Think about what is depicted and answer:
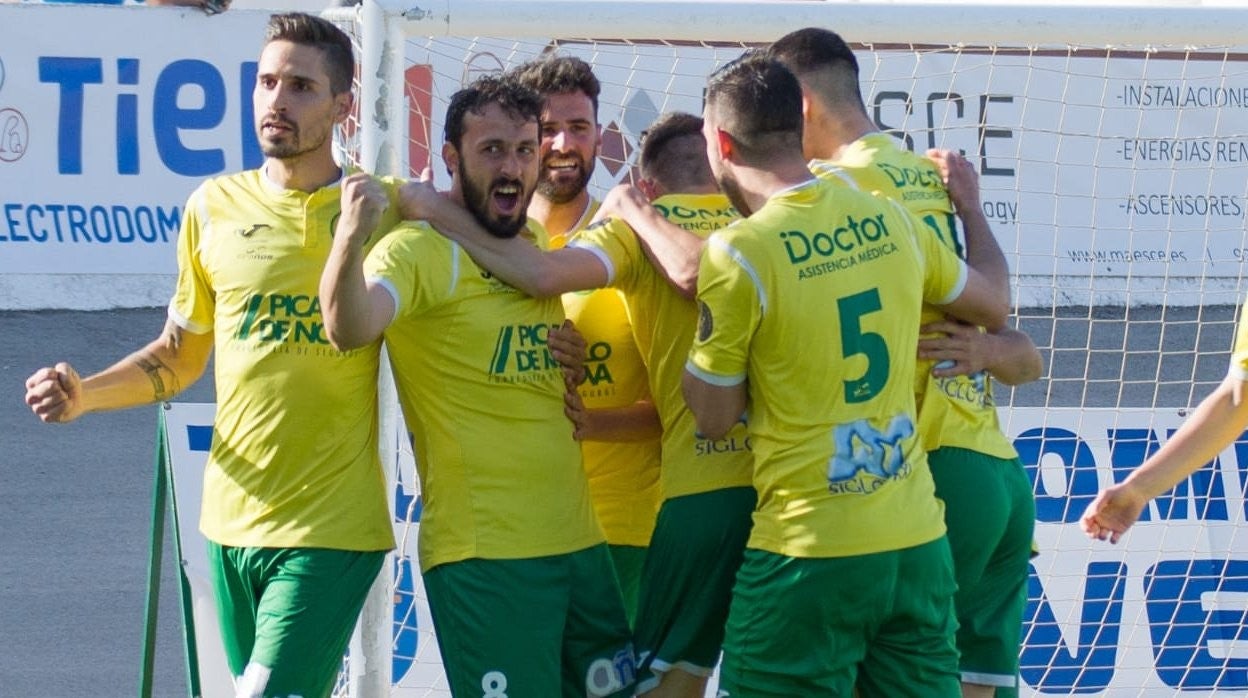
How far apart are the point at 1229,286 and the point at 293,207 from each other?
8132mm

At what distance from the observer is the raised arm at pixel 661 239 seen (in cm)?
423

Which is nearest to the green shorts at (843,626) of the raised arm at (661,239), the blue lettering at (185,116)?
the raised arm at (661,239)

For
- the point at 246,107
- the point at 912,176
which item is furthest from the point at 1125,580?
the point at 246,107

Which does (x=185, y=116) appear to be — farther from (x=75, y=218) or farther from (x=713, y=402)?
(x=713, y=402)

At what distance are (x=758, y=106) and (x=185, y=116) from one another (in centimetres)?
719

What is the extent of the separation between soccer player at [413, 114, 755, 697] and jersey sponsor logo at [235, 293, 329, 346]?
15.8 inches

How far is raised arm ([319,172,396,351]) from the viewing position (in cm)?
384

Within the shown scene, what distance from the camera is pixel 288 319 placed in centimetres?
430

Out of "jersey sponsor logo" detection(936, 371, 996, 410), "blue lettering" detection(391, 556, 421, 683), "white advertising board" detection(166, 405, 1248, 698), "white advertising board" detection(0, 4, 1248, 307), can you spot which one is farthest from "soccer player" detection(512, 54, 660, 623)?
"white advertising board" detection(0, 4, 1248, 307)

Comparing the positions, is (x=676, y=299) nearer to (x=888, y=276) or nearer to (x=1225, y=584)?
(x=888, y=276)

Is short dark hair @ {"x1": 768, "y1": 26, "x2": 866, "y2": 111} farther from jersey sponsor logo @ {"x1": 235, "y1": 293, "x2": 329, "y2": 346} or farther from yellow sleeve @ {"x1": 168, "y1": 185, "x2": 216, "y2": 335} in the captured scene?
yellow sleeve @ {"x1": 168, "y1": 185, "x2": 216, "y2": 335}

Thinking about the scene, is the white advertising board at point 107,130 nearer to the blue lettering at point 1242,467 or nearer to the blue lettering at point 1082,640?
the blue lettering at point 1082,640

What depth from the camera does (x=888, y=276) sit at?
3965 millimetres

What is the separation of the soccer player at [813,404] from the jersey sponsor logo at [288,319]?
103 cm
